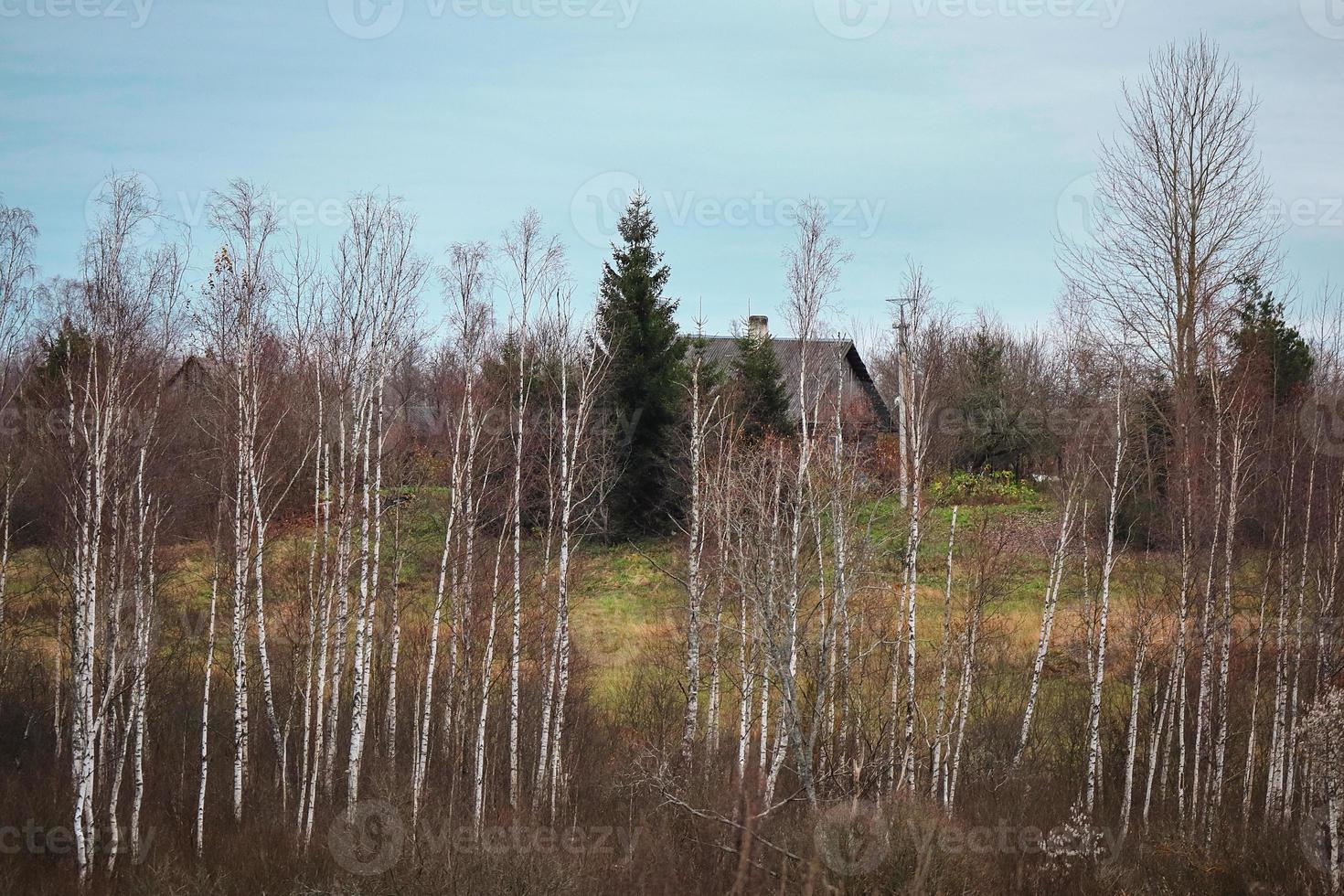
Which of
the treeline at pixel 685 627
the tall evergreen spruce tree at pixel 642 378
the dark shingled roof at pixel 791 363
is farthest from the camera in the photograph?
the dark shingled roof at pixel 791 363

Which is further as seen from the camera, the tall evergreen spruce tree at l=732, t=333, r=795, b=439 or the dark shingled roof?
the dark shingled roof

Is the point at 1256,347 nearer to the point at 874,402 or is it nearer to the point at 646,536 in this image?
the point at 646,536

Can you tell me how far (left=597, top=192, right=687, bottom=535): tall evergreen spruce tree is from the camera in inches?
1121

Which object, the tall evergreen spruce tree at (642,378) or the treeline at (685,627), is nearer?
the treeline at (685,627)

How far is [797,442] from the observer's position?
27906mm

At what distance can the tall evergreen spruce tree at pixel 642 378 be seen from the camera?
28.5m

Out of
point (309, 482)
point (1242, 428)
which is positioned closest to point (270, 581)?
point (309, 482)

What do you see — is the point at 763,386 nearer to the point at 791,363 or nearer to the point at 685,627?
the point at 791,363

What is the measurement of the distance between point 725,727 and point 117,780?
11637mm

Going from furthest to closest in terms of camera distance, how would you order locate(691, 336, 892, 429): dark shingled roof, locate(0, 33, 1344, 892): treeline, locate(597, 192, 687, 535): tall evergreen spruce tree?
locate(691, 336, 892, 429): dark shingled roof
locate(597, 192, 687, 535): tall evergreen spruce tree
locate(0, 33, 1344, 892): treeline

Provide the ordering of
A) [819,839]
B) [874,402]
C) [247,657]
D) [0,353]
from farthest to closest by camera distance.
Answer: [874,402], [247,657], [0,353], [819,839]

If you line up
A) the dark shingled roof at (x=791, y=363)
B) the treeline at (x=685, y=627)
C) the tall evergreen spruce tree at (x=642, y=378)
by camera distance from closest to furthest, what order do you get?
the treeline at (x=685, y=627) → the tall evergreen spruce tree at (x=642, y=378) → the dark shingled roof at (x=791, y=363)

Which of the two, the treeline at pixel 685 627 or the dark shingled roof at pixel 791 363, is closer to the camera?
the treeline at pixel 685 627

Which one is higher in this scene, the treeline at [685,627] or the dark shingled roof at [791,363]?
the dark shingled roof at [791,363]
